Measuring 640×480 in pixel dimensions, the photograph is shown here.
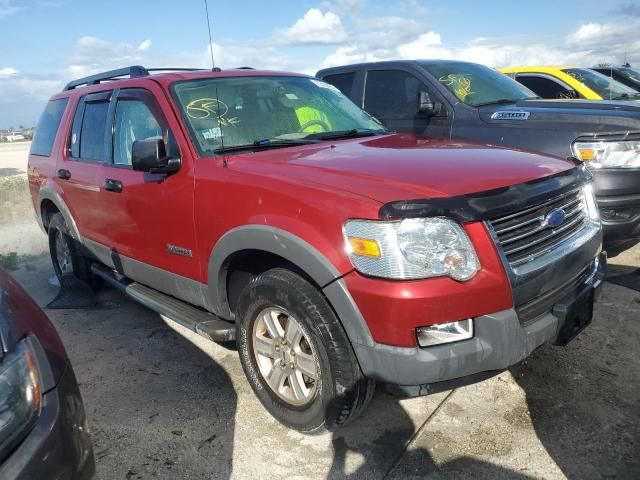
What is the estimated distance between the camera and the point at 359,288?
89.3 inches

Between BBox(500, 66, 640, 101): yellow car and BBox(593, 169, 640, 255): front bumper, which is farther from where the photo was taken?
BBox(500, 66, 640, 101): yellow car

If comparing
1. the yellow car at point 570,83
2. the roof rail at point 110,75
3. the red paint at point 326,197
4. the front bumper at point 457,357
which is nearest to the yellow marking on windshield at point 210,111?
the red paint at point 326,197

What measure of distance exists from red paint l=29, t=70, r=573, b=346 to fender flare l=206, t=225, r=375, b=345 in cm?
4

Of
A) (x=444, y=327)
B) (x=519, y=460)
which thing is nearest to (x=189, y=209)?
(x=444, y=327)

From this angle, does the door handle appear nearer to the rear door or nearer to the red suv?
the red suv

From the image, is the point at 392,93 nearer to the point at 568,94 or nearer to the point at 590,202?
the point at 568,94

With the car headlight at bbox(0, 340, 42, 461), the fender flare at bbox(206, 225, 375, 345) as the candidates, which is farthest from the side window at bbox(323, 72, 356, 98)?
the car headlight at bbox(0, 340, 42, 461)

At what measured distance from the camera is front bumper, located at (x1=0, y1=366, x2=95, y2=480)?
147 cm

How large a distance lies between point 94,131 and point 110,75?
0.54 meters

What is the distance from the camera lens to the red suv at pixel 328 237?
7.33 feet

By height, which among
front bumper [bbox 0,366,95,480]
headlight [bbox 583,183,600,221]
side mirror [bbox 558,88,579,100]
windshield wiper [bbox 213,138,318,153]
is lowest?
front bumper [bbox 0,366,95,480]

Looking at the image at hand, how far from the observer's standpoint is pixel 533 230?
2504 millimetres

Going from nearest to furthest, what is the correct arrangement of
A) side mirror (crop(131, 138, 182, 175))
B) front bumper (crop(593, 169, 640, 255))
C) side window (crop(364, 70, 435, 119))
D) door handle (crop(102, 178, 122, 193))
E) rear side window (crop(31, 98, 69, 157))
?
side mirror (crop(131, 138, 182, 175)) → door handle (crop(102, 178, 122, 193)) → front bumper (crop(593, 169, 640, 255)) → rear side window (crop(31, 98, 69, 157)) → side window (crop(364, 70, 435, 119))

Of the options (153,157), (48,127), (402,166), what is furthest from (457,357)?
(48,127)
